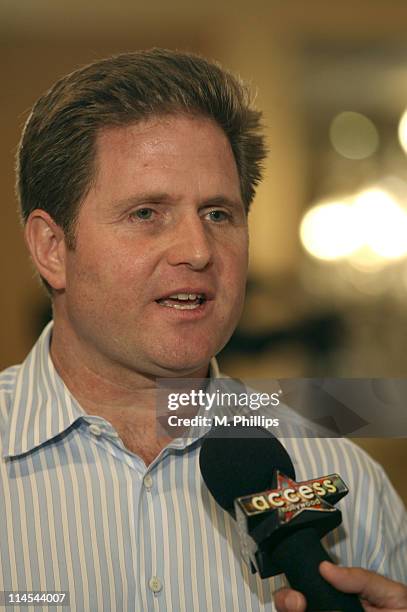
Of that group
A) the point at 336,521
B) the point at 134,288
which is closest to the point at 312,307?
the point at 134,288

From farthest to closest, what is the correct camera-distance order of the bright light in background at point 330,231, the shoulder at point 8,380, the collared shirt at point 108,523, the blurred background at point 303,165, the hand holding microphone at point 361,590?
the bright light in background at point 330,231 → the blurred background at point 303,165 → the shoulder at point 8,380 → the collared shirt at point 108,523 → the hand holding microphone at point 361,590

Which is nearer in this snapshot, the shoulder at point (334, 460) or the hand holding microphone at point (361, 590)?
the hand holding microphone at point (361, 590)

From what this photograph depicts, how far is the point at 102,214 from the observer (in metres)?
0.88

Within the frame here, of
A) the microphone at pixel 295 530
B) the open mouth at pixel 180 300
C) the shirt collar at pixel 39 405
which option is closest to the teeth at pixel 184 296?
the open mouth at pixel 180 300

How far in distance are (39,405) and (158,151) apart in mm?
321

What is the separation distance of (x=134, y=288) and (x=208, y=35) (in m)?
0.42

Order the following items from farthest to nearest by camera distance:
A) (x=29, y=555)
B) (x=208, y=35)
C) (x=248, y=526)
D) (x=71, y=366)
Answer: (x=208, y=35)
(x=71, y=366)
(x=29, y=555)
(x=248, y=526)

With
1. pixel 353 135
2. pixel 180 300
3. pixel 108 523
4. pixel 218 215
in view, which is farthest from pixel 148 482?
pixel 353 135

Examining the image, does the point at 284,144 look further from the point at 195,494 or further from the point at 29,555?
the point at 29,555

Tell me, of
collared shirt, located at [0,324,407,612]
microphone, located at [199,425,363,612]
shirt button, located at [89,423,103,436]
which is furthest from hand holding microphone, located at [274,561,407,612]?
shirt button, located at [89,423,103,436]

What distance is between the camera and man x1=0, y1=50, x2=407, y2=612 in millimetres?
848

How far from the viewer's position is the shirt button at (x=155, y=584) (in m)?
0.84

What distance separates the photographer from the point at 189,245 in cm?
85

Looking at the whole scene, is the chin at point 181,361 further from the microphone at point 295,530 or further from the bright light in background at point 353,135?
the bright light in background at point 353,135
